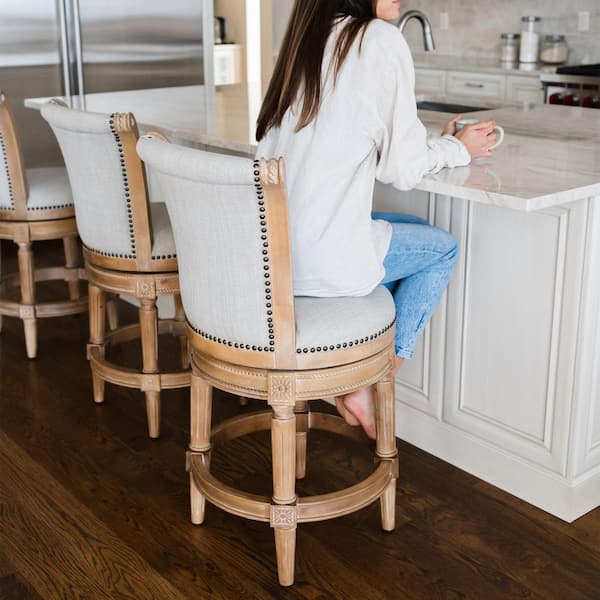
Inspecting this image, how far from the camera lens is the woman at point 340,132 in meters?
1.89

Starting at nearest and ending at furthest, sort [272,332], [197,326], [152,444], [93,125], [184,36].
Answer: [272,332]
[197,326]
[93,125]
[152,444]
[184,36]

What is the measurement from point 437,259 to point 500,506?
66 cm

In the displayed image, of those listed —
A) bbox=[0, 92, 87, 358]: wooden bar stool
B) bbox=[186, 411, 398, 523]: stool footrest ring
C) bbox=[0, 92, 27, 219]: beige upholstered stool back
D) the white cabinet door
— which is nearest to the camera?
bbox=[186, 411, 398, 523]: stool footrest ring

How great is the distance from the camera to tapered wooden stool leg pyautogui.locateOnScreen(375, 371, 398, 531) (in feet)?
6.91

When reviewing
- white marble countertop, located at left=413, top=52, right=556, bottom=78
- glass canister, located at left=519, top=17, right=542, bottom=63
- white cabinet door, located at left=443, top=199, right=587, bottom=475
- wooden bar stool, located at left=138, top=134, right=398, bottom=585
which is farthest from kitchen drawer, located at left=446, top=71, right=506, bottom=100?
wooden bar stool, located at left=138, top=134, right=398, bottom=585

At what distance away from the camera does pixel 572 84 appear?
4.85m

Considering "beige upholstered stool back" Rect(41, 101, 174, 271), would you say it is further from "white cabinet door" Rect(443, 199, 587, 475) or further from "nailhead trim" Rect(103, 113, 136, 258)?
"white cabinet door" Rect(443, 199, 587, 475)

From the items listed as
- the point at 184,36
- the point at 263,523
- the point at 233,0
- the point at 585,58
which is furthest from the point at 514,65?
the point at 263,523

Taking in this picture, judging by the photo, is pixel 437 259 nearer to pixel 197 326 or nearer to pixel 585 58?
pixel 197 326

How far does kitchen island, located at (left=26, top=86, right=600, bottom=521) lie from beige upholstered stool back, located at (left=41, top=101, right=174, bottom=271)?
0.30 m

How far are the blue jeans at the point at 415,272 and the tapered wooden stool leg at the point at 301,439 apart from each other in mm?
300

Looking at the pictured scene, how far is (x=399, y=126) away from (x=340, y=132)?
125mm

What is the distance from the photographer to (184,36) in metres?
5.16

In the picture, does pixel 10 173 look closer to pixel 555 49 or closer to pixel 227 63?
pixel 555 49
